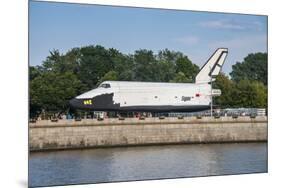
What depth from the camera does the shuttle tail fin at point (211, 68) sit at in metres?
6.84

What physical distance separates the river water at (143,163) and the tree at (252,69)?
78 cm

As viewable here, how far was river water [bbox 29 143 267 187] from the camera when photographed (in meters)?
6.20

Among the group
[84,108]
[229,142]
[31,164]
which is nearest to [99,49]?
[84,108]

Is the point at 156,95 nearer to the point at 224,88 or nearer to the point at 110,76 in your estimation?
the point at 110,76

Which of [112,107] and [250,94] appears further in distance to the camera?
[250,94]

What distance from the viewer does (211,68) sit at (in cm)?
686

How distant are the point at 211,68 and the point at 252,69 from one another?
506 millimetres

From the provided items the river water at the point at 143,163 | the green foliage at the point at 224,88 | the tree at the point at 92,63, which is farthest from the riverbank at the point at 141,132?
the tree at the point at 92,63

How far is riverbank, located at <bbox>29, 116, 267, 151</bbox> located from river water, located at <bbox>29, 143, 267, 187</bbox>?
78 mm

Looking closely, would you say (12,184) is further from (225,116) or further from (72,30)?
(225,116)

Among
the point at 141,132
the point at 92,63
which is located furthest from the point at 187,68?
the point at 92,63

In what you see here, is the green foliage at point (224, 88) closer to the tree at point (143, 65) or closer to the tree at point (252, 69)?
the tree at point (252, 69)

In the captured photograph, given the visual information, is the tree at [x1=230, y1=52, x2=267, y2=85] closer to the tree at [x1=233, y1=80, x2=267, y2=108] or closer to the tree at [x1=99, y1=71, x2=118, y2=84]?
the tree at [x1=233, y1=80, x2=267, y2=108]

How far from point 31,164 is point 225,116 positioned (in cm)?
234
